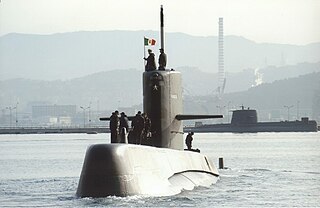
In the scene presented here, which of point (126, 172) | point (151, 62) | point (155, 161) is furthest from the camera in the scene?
point (151, 62)

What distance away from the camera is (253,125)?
170625 mm

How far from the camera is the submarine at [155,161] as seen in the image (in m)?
22.1

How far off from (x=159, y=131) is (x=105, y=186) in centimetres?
672

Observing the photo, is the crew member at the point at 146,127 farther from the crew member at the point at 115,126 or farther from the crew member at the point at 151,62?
the crew member at the point at 151,62

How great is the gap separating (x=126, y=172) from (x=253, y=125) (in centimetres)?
14943

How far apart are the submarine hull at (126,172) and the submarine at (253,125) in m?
145

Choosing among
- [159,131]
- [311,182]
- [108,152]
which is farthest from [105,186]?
[311,182]

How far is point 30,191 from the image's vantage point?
93.2ft

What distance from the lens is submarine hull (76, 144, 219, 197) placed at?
2209cm

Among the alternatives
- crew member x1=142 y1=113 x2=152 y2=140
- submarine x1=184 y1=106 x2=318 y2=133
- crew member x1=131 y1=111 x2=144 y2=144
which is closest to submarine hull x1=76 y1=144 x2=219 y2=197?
crew member x1=131 y1=111 x2=144 y2=144

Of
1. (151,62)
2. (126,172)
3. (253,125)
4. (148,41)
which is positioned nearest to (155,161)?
(126,172)

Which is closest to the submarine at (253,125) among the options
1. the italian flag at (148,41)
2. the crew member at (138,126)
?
the italian flag at (148,41)

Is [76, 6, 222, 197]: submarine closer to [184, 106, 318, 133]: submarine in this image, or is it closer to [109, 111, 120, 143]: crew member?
[109, 111, 120, 143]: crew member

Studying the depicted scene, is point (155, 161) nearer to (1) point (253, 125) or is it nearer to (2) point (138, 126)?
(2) point (138, 126)
